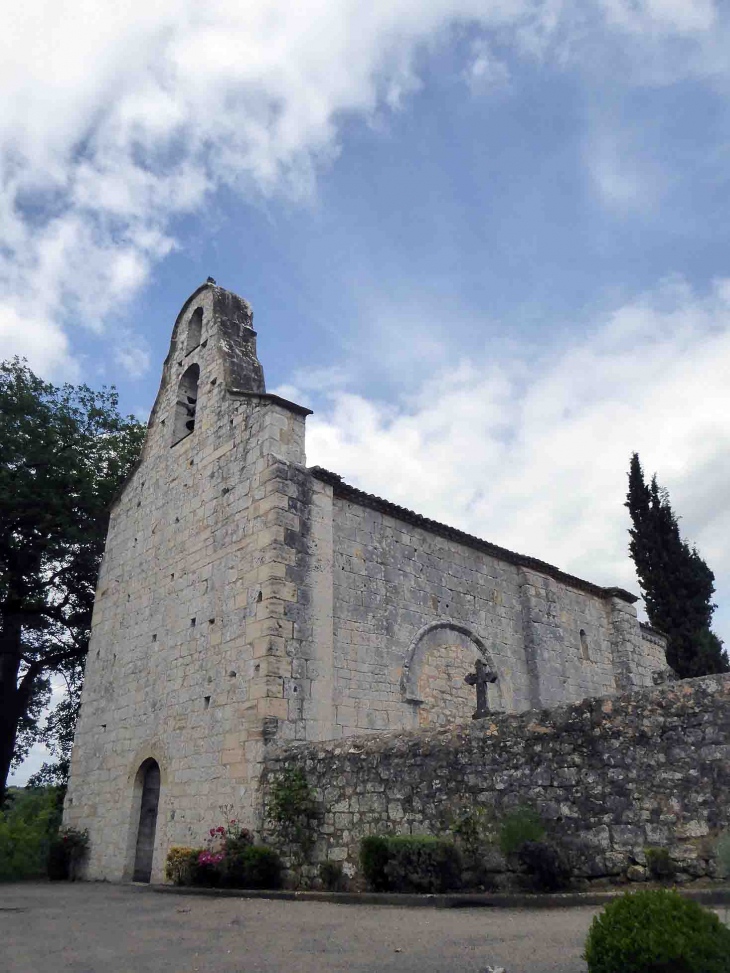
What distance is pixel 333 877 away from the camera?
8672 mm

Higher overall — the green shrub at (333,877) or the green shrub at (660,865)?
the green shrub at (660,865)

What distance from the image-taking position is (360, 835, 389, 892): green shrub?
7.81m

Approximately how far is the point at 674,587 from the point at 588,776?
17560 mm

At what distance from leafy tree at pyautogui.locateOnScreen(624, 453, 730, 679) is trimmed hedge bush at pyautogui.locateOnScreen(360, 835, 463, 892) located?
54.2ft

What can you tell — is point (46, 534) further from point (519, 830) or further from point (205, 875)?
point (519, 830)

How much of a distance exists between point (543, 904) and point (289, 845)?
4.04m

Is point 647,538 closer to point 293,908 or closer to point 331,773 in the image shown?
point 331,773

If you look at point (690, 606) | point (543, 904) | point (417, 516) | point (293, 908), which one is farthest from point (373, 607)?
point (690, 606)

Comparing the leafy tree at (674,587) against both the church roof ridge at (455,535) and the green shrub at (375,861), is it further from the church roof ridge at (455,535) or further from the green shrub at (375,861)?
the green shrub at (375,861)

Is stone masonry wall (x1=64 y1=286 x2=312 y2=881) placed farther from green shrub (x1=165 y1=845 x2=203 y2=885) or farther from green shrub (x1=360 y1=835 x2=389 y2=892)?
green shrub (x1=360 y1=835 x2=389 y2=892)

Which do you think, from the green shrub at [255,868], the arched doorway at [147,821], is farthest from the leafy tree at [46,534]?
the green shrub at [255,868]

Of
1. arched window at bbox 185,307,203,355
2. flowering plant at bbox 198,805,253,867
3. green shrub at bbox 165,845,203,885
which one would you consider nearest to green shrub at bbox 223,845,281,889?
flowering plant at bbox 198,805,253,867

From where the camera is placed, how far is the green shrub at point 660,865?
605 cm

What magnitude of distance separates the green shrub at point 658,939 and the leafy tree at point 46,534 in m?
16.7
